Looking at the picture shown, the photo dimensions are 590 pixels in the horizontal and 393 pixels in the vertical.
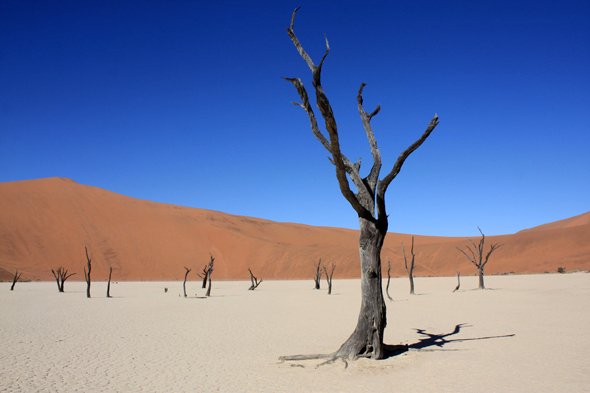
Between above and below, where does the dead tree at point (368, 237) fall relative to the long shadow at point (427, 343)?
above

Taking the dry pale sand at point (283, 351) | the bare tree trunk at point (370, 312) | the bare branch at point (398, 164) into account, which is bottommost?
the dry pale sand at point (283, 351)

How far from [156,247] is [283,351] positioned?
161 feet

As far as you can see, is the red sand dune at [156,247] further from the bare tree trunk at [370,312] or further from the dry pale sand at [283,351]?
the bare tree trunk at [370,312]

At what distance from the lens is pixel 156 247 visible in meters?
53.0

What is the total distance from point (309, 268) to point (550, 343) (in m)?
43.8

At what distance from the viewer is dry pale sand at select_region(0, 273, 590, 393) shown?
560 centimetres

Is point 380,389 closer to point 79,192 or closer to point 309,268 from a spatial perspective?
point 309,268

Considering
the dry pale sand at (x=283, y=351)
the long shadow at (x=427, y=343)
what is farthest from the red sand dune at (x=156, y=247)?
the long shadow at (x=427, y=343)

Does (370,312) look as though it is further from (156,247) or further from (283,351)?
(156,247)

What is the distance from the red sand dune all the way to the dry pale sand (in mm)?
34933

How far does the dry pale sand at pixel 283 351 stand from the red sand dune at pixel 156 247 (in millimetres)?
34933

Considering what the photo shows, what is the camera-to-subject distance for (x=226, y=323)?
12.1 metres

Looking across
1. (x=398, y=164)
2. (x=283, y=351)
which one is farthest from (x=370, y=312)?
(x=398, y=164)

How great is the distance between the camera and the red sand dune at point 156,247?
44.6 metres
